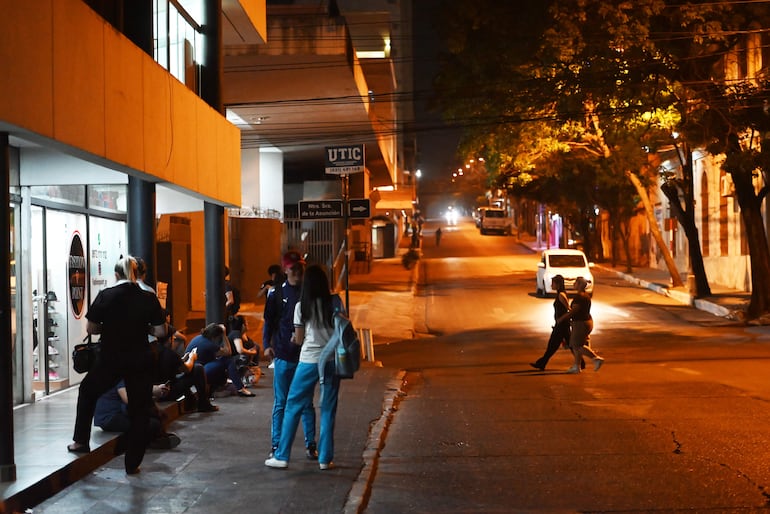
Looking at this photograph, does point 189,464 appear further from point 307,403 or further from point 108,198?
point 108,198

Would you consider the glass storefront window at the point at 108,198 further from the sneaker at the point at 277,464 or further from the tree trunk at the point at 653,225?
the tree trunk at the point at 653,225

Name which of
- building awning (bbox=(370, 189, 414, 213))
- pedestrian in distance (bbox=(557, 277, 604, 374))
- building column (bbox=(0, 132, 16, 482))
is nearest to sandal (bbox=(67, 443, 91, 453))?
building column (bbox=(0, 132, 16, 482))

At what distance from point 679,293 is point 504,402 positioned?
22.2 meters

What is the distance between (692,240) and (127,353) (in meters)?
26.1

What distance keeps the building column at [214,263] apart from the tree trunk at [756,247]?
1538 cm

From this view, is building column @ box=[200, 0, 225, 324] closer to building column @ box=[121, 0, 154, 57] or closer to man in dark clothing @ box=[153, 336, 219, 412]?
building column @ box=[121, 0, 154, 57]

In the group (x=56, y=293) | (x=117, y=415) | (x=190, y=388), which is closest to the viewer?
(x=117, y=415)

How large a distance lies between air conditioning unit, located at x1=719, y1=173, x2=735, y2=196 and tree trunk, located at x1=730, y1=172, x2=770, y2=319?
7.21 meters

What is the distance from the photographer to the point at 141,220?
39.2 ft

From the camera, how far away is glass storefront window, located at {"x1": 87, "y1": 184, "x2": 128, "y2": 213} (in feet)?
45.3

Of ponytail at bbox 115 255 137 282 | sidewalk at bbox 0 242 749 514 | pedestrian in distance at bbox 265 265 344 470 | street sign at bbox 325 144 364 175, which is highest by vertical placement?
street sign at bbox 325 144 364 175

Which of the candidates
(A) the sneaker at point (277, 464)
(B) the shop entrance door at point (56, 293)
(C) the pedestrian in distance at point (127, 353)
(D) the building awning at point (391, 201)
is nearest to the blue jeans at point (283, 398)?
(A) the sneaker at point (277, 464)

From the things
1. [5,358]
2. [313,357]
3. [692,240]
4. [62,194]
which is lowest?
[313,357]

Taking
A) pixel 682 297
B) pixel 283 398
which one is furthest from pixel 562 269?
pixel 283 398
